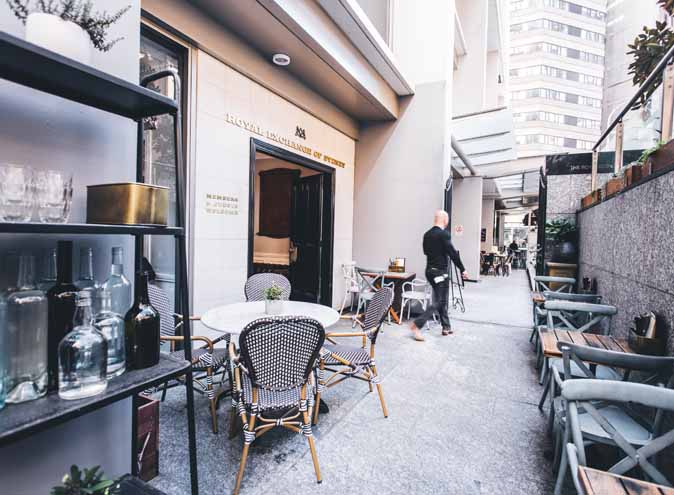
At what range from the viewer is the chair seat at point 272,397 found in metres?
1.96

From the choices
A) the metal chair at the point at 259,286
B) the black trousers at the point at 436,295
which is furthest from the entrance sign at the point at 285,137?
the black trousers at the point at 436,295

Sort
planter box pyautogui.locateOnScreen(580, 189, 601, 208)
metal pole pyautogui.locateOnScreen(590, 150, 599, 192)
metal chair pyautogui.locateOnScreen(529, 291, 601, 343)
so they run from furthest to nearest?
metal pole pyautogui.locateOnScreen(590, 150, 599, 192) < planter box pyautogui.locateOnScreen(580, 189, 601, 208) < metal chair pyautogui.locateOnScreen(529, 291, 601, 343)

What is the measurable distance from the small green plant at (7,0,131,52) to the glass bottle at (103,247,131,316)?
83cm

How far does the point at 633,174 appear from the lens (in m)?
2.83

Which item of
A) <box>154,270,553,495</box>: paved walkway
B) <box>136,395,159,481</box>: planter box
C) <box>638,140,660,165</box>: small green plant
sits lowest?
<box>154,270,553,495</box>: paved walkway

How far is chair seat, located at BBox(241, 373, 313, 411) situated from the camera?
1.96m

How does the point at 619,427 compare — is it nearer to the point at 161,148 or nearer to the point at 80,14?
the point at 80,14

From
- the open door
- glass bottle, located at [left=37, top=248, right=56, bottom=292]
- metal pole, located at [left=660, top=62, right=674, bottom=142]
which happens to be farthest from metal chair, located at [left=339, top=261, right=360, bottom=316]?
glass bottle, located at [left=37, top=248, right=56, bottom=292]

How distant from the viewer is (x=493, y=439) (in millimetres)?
2461

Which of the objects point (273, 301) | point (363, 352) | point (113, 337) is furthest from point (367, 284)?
point (113, 337)

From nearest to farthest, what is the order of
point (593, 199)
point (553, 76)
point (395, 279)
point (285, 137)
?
1. point (593, 199)
2. point (285, 137)
3. point (395, 279)
4. point (553, 76)

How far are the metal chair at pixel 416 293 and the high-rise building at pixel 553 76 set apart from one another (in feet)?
132

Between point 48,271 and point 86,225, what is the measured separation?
15.6 inches

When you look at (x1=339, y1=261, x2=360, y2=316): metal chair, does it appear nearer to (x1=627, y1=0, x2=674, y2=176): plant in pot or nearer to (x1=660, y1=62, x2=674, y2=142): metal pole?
(x1=627, y1=0, x2=674, y2=176): plant in pot
